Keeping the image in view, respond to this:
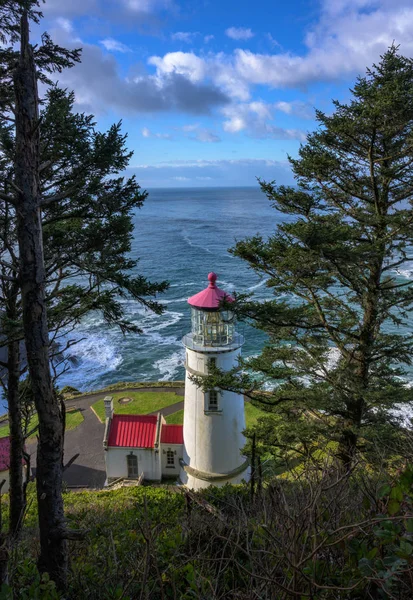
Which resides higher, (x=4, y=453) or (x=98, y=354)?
(x=4, y=453)

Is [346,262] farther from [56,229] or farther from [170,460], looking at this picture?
[170,460]

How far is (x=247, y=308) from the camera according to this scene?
314 inches

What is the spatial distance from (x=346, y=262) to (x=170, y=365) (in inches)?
812

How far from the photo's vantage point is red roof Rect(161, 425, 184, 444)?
1481cm

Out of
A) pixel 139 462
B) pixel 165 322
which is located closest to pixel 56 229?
pixel 139 462

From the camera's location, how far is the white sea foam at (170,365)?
24.9 meters

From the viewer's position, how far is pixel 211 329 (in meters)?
12.0

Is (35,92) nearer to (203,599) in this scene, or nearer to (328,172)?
(203,599)

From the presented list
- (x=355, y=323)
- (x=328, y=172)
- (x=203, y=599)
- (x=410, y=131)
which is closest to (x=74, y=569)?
(x=203, y=599)

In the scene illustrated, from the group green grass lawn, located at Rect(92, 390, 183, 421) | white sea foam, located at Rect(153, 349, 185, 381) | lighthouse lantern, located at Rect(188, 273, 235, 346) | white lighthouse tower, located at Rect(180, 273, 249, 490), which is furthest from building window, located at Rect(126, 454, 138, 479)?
white sea foam, located at Rect(153, 349, 185, 381)

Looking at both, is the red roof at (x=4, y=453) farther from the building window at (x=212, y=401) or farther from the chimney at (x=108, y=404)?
the building window at (x=212, y=401)

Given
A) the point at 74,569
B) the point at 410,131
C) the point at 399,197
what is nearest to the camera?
the point at 74,569

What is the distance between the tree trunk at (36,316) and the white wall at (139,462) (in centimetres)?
1094

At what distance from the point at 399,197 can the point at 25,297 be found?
7.52 metres
